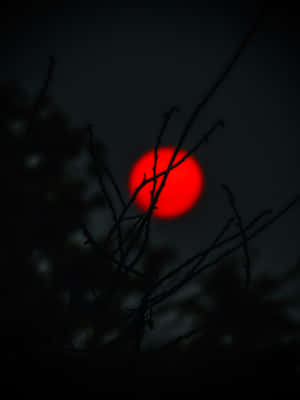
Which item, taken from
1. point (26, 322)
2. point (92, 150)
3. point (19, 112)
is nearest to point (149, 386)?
point (26, 322)

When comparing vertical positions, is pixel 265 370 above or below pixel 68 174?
below

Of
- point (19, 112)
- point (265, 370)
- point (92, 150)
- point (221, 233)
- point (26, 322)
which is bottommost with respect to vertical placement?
point (265, 370)

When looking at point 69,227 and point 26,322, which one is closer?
point 26,322

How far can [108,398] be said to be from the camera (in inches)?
17.5

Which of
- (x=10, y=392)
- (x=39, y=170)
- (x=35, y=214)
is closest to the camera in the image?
(x=10, y=392)

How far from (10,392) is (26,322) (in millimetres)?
141

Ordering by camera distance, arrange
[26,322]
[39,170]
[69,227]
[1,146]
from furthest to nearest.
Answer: [39,170] < [1,146] < [69,227] < [26,322]

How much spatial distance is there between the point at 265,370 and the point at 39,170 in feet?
17.8

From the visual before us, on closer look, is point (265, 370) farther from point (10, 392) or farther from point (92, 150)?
point (92, 150)

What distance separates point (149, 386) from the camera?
470 millimetres

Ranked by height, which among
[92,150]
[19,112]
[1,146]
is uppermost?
[19,112]

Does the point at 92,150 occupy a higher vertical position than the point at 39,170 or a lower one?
lower

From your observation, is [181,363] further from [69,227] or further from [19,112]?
[19,112]

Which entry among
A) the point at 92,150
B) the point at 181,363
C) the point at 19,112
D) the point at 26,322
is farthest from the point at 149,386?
the point at 19,112
